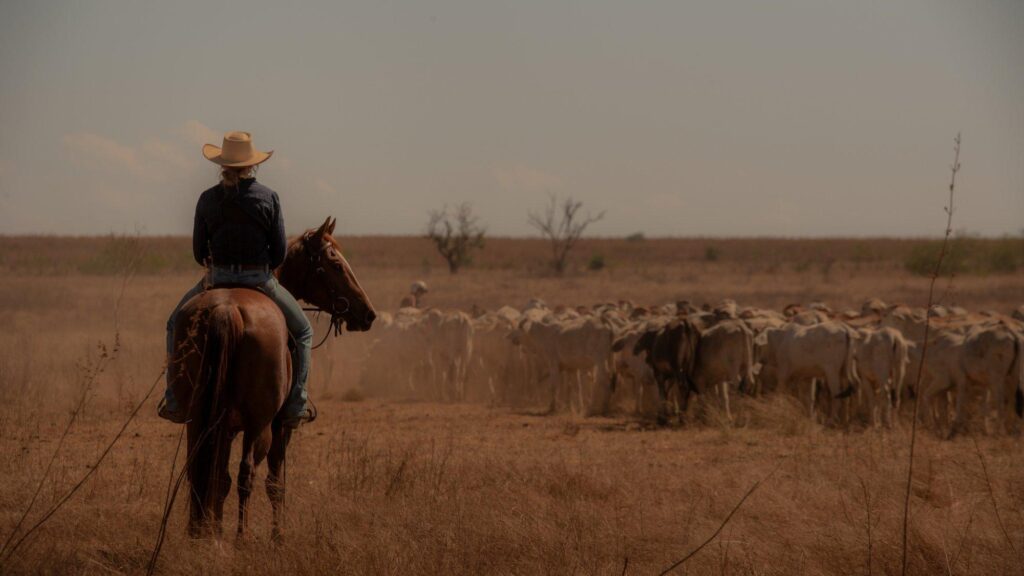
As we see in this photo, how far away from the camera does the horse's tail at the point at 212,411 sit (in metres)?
7.10

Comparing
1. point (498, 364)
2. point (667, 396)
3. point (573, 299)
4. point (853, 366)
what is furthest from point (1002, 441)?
point (573, 299)

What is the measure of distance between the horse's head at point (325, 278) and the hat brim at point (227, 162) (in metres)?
0.79

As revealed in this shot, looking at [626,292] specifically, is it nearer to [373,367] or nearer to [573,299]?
[573,299]

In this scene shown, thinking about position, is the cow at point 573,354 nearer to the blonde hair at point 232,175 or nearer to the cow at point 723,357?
the cow at point 723,357

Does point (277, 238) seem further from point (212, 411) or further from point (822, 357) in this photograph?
point (822, 357)

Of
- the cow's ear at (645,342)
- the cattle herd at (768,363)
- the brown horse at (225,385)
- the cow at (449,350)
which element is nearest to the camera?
the brown horse at (225,385)

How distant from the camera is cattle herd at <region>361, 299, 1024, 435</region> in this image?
51.4 feet

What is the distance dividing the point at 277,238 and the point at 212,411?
1.41 metres

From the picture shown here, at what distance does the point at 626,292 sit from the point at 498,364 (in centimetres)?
2792

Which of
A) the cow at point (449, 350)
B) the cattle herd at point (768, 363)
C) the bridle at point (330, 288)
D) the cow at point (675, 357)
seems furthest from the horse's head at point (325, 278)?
the cow at point (449, 350)

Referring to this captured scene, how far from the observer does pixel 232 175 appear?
8086 mm

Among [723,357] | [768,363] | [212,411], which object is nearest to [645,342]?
[723,357]

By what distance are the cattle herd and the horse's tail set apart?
912 centimetres

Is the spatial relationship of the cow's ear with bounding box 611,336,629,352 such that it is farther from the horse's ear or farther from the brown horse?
the brown horse
